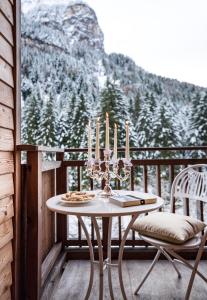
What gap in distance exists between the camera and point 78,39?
5594mm

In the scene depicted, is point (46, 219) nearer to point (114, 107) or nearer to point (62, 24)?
point (114, 107)

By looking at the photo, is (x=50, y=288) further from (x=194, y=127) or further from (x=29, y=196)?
(x=194, y=127)

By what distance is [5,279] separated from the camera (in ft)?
4.50

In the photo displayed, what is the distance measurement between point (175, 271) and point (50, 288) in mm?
1124

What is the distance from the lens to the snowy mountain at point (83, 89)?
4500 millimetres

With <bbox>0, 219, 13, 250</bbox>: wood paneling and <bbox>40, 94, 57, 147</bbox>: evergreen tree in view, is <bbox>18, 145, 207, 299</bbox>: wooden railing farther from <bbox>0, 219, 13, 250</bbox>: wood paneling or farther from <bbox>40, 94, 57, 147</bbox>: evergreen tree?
<bbox>40, 94, 57, 147</bbox>: evergreen tree

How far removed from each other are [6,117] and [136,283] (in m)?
1.66

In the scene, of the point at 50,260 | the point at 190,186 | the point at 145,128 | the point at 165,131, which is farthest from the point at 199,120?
the point at 50,260

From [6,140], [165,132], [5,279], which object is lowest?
[5,279]

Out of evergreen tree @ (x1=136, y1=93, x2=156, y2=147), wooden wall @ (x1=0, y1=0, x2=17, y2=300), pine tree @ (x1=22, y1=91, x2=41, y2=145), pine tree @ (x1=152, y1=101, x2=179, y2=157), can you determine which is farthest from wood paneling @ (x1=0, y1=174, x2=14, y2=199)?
pine tree @ (x1=152, y1=101, x2=179, y2=157)

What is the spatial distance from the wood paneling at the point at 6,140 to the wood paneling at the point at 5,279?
71 cm

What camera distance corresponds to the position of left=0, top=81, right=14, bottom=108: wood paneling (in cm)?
136

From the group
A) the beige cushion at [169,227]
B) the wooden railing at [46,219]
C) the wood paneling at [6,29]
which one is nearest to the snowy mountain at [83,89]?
the wooden railing at [46,219]

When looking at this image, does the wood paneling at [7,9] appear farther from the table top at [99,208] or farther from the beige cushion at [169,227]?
the beige cushion at [169,227]
